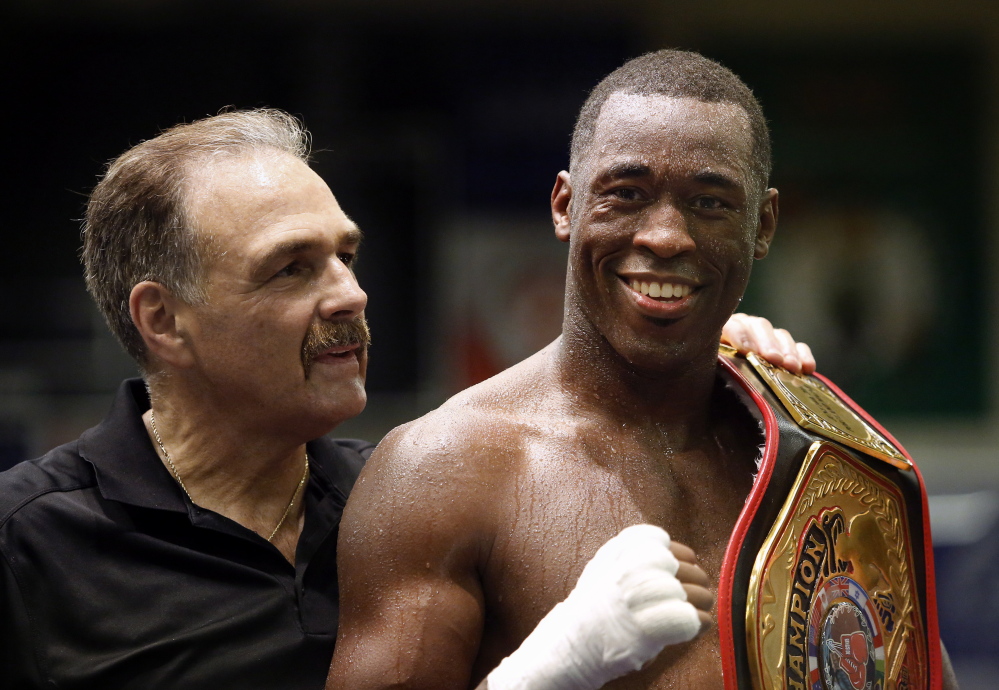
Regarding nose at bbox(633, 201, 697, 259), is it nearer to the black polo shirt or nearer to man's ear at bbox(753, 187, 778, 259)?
man's ear at bbox(753, 187, 778, 259)

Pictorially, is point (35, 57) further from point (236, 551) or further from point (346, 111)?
point (236, 551)

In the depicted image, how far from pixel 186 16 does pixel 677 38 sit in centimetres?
231

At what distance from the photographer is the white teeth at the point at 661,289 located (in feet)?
5.18

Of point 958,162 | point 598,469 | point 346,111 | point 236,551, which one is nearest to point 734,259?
point 598,469

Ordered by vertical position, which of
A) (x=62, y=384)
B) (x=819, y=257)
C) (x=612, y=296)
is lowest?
(x=62, y=384)

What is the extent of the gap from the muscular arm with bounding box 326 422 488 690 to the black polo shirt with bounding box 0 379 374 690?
0.84 feet

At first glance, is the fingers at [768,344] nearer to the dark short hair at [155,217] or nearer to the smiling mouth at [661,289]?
the smiling mouth at [661,289]

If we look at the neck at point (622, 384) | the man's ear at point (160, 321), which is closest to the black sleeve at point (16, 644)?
the man's ear at point (160, 321)

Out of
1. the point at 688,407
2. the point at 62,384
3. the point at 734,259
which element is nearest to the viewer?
the point at 734,259

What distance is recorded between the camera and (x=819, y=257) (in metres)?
5.72

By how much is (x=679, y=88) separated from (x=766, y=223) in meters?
0.26

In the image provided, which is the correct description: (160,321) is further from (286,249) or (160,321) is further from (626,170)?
(626,170)

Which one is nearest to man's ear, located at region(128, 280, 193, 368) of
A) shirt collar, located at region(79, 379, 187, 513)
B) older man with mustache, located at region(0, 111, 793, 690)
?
older man with mustache, located at region(0, 111, 793, 690)

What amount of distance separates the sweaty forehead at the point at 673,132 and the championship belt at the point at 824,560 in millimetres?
396
